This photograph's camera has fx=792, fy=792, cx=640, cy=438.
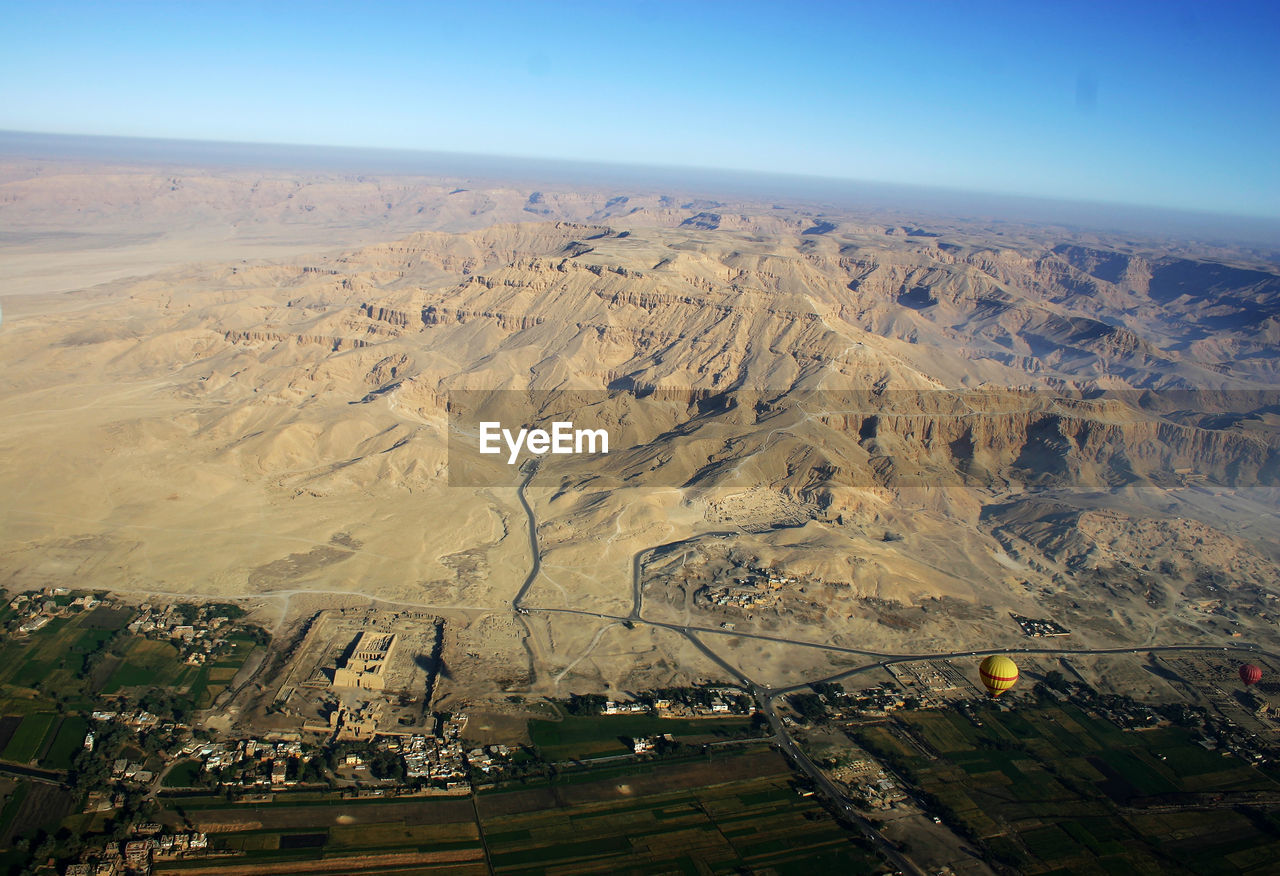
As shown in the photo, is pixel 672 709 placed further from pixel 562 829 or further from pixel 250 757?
pixel 250 757

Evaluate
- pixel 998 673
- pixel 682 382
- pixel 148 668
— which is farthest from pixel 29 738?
pixel 682 382

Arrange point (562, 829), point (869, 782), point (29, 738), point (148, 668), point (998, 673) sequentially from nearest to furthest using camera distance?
point (562, 829), point (29, 738), point (869, 782), point (998, 673), point (148, 668)

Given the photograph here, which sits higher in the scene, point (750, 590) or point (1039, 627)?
point (750, 590)

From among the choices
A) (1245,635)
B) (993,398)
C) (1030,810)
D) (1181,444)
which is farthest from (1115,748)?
(1181,444)

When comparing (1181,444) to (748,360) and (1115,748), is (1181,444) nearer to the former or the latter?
(748,360)

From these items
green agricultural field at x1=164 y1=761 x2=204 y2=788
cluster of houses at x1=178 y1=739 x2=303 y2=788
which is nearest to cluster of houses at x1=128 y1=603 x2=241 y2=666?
cluster of houses at x1=178 y1=739 x2=303 y2=788

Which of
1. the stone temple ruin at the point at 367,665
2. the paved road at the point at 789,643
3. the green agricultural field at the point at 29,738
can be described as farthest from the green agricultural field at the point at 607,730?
the green agricultural field at the point at 29,738
